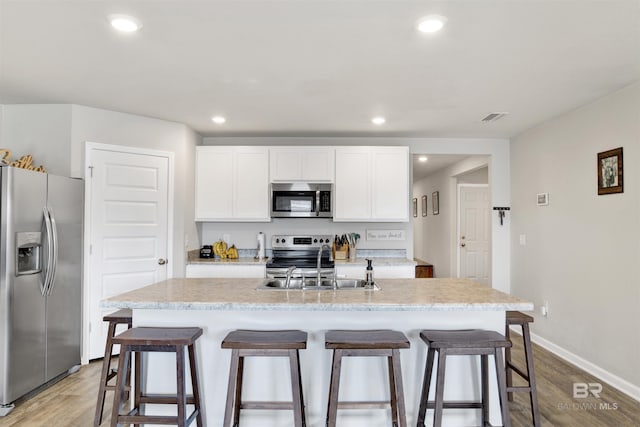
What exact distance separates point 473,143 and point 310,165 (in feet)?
6.99

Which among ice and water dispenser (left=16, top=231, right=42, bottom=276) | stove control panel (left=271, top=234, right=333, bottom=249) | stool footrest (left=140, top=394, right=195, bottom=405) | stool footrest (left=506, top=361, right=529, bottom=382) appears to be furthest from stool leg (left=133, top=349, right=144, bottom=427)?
stove control panel (left=271, top=234, right=333, bottom=249)

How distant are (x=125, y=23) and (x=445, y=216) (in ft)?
20.7

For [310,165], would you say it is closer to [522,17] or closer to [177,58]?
[177,58]

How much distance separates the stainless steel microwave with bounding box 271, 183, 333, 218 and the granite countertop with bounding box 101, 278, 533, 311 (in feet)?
6.69

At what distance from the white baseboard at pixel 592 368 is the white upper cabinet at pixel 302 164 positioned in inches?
113

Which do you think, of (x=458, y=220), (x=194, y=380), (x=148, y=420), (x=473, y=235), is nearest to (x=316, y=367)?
(x=194, y=380)

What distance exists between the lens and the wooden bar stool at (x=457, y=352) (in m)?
2.01

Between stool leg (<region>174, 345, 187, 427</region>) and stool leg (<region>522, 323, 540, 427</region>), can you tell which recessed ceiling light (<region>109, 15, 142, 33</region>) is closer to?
stool leg (<region>174, 345, 187, 427</region>)

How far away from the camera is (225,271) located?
4387 millimetres

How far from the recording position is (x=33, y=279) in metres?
3.00

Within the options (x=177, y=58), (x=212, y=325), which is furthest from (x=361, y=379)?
(x=177, y=58)

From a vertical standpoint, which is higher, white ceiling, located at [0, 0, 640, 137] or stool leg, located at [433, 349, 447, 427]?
white ceiling, located at [0, 0, 640, 137]

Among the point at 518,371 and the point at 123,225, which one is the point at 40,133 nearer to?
the point at 123,225

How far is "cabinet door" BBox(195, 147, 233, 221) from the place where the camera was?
4.64m
